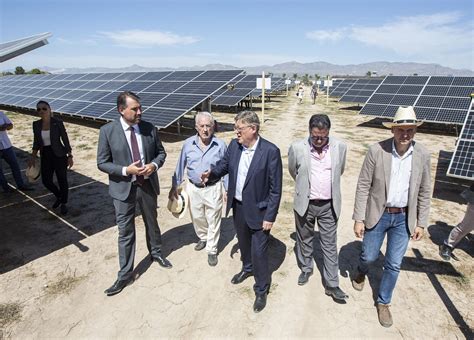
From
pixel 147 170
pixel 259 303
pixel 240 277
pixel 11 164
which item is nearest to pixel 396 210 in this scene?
pixel 259 303

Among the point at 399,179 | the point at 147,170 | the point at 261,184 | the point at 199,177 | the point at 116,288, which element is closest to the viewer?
the point at 399,179

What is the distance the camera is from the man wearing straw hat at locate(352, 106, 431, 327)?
112 inches

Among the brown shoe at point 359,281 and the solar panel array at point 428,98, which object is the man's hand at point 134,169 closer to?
the brown shoe at point 359,281

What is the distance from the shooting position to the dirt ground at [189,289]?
3139 millimetres

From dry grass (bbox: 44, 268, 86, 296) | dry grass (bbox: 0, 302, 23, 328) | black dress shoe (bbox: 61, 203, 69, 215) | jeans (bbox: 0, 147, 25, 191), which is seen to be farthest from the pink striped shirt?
jeans (bbox: 0, 147, 25, 191)

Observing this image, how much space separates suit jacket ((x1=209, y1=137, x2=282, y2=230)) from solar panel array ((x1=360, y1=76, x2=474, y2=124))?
1156cm

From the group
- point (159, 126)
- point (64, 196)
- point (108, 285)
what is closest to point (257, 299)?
point (108, 285)

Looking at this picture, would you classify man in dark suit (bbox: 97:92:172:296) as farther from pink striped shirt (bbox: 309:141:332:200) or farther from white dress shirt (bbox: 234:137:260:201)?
pink striped shirt (bbox: 309:141:332:200)

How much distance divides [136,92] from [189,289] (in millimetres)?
13229

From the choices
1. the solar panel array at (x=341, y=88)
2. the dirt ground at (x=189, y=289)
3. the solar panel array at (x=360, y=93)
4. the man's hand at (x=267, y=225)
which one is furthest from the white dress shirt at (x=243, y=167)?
the solar panel array at (x=341, y=88)

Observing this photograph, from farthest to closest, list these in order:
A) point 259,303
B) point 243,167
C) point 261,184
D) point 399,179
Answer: point 259,303, point 243,167, point 261,184, point 399,179

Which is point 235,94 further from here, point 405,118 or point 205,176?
point 405,118

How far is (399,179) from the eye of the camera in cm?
290

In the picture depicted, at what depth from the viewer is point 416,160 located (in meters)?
2.84
